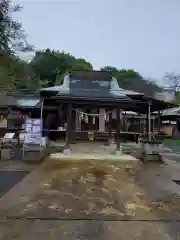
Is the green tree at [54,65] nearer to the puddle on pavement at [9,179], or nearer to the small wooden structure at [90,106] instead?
the small wooden structure at [90,106]

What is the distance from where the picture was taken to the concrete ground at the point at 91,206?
419 cm

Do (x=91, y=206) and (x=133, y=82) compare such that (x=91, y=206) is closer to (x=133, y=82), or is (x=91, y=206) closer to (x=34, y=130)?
(x=34, y=130)

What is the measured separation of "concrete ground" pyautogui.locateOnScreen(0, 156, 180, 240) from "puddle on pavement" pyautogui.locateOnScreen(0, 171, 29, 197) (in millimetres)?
215

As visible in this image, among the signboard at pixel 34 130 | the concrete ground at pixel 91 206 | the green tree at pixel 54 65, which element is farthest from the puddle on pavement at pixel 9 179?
the green tree at pixel 54 65

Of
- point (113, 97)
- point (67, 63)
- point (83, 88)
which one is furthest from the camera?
point (67, 63)

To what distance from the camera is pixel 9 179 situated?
8.15m

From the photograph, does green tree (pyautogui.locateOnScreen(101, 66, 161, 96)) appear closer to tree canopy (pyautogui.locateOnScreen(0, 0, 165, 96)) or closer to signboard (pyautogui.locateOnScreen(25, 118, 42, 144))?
tree canopy (pyautogui.locateOnScreen(0, 0, 165, 96))

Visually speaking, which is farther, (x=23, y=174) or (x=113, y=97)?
(x=113, y=97)

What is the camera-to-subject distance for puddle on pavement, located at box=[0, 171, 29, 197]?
22.8 feet

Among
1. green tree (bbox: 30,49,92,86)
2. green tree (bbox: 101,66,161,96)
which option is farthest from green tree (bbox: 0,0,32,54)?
green tree (bbox: 101,66,161,96)

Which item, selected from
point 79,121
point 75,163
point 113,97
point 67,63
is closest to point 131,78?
point 67,63

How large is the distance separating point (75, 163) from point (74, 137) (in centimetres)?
924

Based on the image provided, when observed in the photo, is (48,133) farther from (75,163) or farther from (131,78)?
(131,78)

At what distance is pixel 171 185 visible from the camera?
772 cm
